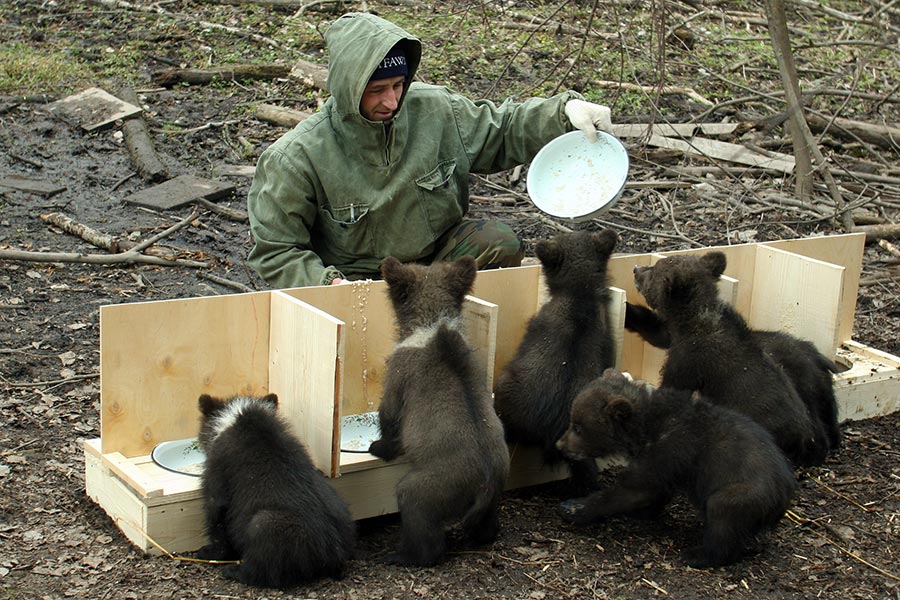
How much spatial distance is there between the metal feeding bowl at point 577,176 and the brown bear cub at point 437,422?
1.14 meters

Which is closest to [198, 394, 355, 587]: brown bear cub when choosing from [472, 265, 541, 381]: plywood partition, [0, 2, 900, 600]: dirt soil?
[0, 2, 900, 600]: dirt soil

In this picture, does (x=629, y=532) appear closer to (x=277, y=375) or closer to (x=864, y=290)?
(x=277, y=375)

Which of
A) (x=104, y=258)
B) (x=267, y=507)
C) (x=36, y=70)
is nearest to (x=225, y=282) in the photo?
(x=104, y=258)

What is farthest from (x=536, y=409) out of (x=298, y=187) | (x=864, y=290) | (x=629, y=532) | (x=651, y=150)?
(x=651, y=150)

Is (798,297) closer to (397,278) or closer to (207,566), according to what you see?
(397,278)

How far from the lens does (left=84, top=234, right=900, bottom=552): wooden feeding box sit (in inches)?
193

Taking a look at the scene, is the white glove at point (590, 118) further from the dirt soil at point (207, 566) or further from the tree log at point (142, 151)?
the tree log at point (142, 151)

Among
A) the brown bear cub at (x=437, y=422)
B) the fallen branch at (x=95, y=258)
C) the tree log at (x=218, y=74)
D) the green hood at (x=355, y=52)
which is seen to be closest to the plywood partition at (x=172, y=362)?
the brown bear cub at (x=437, y=422)

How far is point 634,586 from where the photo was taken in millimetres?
4695

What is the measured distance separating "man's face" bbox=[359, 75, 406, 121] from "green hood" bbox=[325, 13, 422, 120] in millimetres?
65

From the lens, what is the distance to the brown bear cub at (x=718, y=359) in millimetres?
5453

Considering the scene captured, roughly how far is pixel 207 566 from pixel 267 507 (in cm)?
53

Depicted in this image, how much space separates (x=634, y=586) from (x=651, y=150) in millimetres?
6803

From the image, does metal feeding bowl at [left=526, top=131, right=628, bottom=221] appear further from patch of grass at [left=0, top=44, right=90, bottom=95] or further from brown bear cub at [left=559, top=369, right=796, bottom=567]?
patch of grass at [left=0, top=44, right=90, bottom=95]
